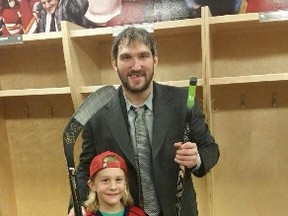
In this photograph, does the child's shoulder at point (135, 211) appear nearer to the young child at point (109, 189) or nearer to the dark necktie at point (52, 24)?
the young child at point (109, 189)

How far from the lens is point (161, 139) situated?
1.37 m

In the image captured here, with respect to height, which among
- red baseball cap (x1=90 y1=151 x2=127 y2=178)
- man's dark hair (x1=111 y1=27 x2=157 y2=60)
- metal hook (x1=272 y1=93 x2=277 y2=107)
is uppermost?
man's dark hair (x1=111 y1=27 x2=157 y2=60)

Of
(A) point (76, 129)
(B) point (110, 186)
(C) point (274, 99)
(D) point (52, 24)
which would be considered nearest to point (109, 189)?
(B) point (110, 186)

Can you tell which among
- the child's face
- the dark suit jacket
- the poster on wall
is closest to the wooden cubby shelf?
the poster on wall

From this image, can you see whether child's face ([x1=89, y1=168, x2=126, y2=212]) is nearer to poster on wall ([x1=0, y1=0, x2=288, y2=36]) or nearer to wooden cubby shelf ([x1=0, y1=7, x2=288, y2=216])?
wooden cubby shelf ([x1=0, y1=7, x2=288, y2=216])

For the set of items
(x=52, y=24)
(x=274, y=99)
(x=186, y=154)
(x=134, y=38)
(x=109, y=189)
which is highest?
(x=52, y=24)

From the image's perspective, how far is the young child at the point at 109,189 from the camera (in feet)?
4.27

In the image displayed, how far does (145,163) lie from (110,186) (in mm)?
183

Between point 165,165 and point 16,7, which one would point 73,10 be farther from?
point 165,165

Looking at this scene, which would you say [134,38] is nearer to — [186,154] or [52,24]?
[186,154]

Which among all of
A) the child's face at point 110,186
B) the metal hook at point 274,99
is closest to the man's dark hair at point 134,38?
the child's face at point 110,186

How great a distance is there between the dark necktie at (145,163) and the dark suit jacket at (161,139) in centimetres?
3

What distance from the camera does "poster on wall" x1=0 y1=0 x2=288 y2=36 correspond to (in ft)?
6.19

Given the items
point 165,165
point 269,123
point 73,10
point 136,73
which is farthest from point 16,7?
point 269,123
